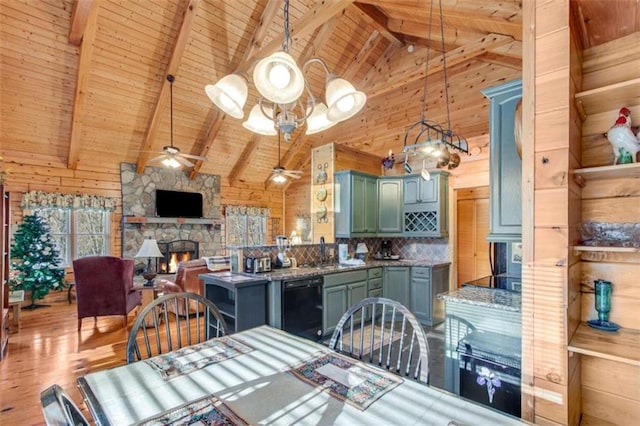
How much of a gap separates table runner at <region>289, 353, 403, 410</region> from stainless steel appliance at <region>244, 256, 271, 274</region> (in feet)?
7.39

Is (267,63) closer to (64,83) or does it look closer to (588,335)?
(588,335)

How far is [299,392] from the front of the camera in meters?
1.16

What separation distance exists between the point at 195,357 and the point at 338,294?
2724mm

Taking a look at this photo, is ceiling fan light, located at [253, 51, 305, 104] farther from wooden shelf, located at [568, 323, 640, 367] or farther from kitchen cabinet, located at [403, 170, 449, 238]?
kitchen cabinet, located at [403, 170, 449, 238]

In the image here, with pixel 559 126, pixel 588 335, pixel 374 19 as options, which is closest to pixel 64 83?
pixel 374 19

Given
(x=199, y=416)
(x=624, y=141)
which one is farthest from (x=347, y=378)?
(x=624, y=141)

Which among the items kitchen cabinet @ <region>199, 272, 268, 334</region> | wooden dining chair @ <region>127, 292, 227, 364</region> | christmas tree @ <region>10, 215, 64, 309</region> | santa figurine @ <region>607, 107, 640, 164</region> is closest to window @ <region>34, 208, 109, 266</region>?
christmas tree @ <region>10, 215, 64, 309</region>

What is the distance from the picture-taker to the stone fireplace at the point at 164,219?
6.77m

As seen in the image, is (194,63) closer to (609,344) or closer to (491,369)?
(491,369)

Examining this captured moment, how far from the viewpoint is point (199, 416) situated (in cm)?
100

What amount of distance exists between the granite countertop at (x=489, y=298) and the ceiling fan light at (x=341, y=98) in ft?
4.80

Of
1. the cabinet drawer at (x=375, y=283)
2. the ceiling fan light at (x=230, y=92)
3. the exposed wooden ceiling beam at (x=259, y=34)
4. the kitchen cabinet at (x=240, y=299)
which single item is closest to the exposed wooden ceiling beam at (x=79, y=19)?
the exposed wooden ceiling beam at (x=259, y=34)

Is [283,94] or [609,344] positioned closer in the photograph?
[609,344]

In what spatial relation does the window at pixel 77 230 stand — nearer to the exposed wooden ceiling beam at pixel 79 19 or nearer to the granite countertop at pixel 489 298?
the exposed wooden ceiling beam at pixel 79 19
